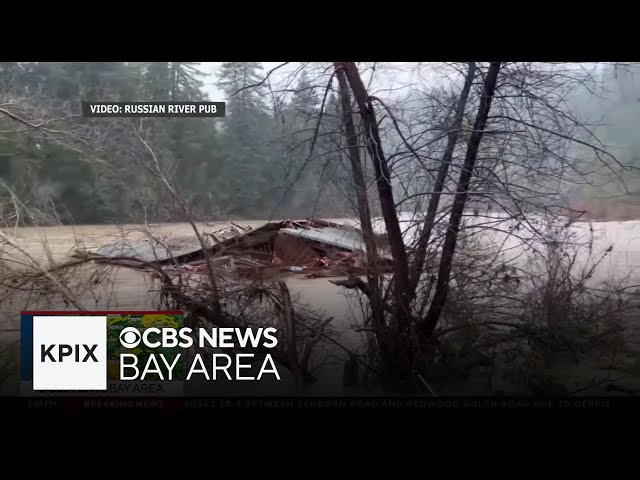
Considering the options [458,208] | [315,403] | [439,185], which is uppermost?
[439,185]

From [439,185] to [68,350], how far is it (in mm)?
2787

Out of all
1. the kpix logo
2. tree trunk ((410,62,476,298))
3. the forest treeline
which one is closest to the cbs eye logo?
the kpix logo

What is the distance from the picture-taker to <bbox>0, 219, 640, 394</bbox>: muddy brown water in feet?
10.8

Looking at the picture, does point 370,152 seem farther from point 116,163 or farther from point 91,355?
point 91,355

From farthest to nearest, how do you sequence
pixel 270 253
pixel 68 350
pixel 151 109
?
pixel 270 253
pixel 151 109
pixel 68 350

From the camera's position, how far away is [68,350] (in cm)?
305

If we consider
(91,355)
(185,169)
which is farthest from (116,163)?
(91,355)

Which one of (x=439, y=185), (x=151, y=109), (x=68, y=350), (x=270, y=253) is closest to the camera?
(x=68, y=350)

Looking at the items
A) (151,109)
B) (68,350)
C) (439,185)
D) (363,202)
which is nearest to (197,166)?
(151,109)

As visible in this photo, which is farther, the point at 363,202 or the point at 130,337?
the point at 363,202

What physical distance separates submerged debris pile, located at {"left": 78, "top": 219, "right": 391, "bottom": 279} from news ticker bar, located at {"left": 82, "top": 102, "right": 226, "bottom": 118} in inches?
33.5

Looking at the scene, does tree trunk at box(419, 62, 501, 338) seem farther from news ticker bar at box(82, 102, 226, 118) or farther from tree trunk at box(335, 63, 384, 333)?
news ticker bar at box(82, 102, 226, 118)

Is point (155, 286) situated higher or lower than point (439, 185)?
lower

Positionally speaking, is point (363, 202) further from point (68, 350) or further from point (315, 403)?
point (68, 350)
